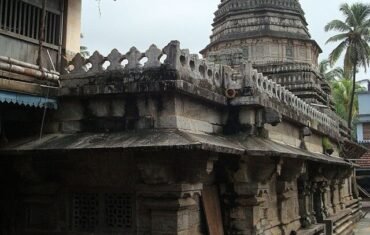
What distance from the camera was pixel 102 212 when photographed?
8.01m

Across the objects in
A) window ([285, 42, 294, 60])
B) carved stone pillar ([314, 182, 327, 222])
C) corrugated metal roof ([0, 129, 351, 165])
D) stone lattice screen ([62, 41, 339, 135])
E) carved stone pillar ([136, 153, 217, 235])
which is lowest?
carved stone pillar ([314, 182, 327, 222])

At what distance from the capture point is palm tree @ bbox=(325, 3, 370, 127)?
120ft

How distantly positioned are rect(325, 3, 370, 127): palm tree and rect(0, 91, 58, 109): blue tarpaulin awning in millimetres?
32505

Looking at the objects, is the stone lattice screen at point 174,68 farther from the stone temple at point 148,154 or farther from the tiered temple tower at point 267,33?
the tiered temple tower at point 267,33

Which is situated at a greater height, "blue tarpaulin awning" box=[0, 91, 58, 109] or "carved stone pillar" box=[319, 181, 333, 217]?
"blue tarpaulin awning" box=[0, 91, 58, 109]

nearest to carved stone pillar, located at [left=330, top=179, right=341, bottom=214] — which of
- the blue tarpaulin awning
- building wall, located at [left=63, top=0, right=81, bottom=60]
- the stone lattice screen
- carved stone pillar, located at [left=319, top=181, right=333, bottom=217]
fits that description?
carved stone pillar, located at [left=319, top=181, right=333, bottom=217]

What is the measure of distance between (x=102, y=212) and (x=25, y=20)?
3.55m

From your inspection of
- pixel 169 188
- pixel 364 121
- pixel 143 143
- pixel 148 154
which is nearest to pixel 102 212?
pixel 169 188

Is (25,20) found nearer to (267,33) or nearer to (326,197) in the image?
(326,197)

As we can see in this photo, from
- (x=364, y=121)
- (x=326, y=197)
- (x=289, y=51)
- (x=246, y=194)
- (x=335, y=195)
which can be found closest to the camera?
(x=246, y=194)

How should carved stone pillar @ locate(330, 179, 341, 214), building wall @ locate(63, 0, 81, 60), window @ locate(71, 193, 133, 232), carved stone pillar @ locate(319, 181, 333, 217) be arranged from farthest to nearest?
1. carved stone pillar @ locate(330, 179, 341, 214)
2. carved stone pillar @ locate(319, 181, 333, 217)
3. building wall @ locate(63, 0, 81, 60)
4. window @ locate(71, 193, 133, 232)

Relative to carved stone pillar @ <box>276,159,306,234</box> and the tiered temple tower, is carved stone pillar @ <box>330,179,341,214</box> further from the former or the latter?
carved stone pillar @ <box>276,159,306,234</box>

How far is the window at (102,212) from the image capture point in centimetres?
780

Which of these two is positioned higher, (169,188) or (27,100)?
(27,100)
